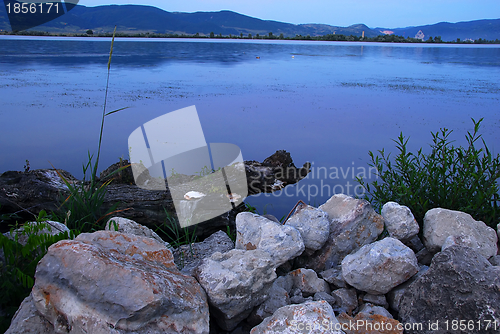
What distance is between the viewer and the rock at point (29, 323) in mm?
1836

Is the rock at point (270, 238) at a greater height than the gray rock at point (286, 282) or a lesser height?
greater

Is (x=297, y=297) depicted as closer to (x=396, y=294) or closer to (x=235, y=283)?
(x=235, y=283)

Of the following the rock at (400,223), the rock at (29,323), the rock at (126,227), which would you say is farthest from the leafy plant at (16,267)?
the rock at (400,223)

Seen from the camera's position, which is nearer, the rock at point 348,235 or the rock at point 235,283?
the rock at point 235,283

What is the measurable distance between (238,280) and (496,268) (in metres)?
1.66

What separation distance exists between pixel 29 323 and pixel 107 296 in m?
0.54

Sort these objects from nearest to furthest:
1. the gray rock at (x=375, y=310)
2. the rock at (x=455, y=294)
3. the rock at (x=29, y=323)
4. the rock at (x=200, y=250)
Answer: the rock at (x=29, y=323) < the rock at (x=455, y=294) < the gray rock at (x=375, y=310) < the rock at (x=200, y=250)

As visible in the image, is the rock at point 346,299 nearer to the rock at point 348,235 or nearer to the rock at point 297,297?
the rock at point 297,297

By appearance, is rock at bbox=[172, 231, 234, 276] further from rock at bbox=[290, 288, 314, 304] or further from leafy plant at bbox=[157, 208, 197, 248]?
rock at bbox=[290, 288, 314, 304]

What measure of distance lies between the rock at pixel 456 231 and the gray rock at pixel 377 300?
0.73 metres

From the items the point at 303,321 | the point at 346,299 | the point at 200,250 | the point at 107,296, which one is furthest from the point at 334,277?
the point at 107,296

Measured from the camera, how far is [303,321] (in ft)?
6.39

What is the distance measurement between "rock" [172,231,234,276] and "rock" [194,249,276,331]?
2.16 ft

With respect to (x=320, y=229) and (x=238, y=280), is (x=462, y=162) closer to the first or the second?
(x=320, y=229)
